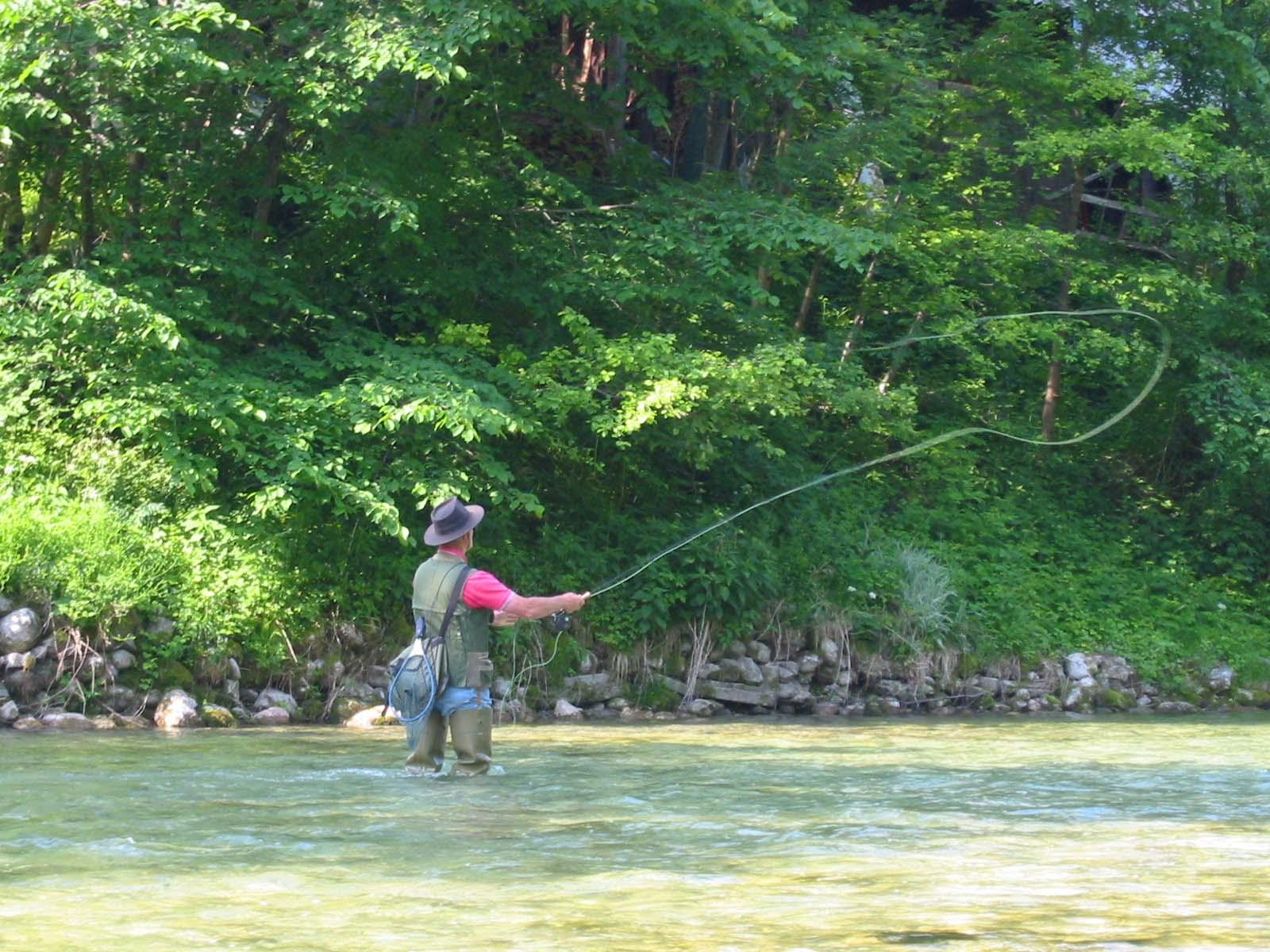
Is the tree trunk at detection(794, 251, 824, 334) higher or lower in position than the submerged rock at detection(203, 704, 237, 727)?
higher

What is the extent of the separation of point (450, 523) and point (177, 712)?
3.98 metres

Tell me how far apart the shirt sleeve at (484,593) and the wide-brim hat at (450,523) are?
9.5 inches

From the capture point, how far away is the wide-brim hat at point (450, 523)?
8.62 metres

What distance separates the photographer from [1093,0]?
18.2 metres

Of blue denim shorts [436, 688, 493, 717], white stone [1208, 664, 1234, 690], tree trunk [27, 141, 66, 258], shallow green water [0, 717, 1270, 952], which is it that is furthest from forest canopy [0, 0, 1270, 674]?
blue denim shorts [436, 688, 493, 717]

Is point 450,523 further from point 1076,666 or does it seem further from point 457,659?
point 1076,666

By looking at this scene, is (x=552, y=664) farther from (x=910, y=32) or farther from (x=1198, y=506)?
(x=1198, y=506)

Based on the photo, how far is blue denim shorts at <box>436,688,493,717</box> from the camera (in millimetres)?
8633

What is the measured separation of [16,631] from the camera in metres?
11.4

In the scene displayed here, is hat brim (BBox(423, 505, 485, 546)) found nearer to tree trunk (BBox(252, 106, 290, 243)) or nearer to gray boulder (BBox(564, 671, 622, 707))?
gray boulder (BBox(564, 671, 622, 707))

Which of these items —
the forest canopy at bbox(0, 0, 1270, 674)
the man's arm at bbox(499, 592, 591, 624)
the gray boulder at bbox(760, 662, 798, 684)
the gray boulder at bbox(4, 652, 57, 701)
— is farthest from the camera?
the gray boulder at bbox(760, 662, 798, 684)

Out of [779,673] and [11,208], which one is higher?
[11,208]

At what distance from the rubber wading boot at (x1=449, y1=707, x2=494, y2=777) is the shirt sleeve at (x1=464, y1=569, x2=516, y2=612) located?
2.04 feet

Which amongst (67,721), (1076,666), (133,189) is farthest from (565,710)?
(1076,666)
